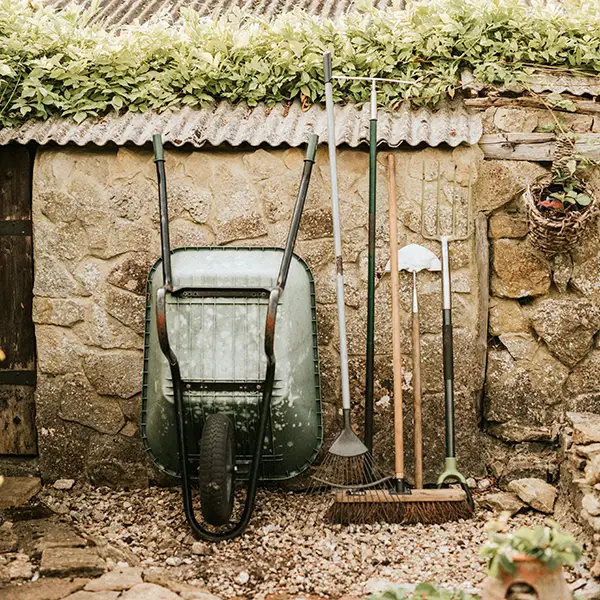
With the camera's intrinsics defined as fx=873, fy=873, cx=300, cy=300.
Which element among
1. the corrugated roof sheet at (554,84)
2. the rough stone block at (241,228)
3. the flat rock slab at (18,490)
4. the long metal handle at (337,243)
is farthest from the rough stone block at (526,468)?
the flat rock slab at (18,490)

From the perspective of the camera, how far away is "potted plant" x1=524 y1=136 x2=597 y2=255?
3.75 meters

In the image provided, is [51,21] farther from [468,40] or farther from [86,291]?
[468,40]

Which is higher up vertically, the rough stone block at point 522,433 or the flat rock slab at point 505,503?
the rough stone block at point 522,433

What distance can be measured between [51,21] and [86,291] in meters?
1.35

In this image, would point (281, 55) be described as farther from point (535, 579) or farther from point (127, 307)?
point (535, 579)

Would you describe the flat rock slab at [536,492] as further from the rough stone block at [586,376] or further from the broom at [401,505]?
the rough stone block at [586,376]

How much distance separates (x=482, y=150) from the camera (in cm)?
397

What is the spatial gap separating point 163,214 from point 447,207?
1281 mm

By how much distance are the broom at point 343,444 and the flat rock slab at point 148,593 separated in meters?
0.81

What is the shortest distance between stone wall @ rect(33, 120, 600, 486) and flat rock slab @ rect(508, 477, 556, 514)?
19cm

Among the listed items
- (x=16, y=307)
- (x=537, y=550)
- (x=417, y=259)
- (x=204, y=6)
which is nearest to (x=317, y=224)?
(x=417, y=259)

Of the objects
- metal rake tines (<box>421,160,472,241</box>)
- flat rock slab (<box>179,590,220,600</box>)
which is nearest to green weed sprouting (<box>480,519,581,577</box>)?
flat rock slab (<box>179,590,220,600</box>)

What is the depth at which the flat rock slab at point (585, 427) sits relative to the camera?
3521 mm

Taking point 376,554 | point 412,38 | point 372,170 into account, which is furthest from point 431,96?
point 376,554
